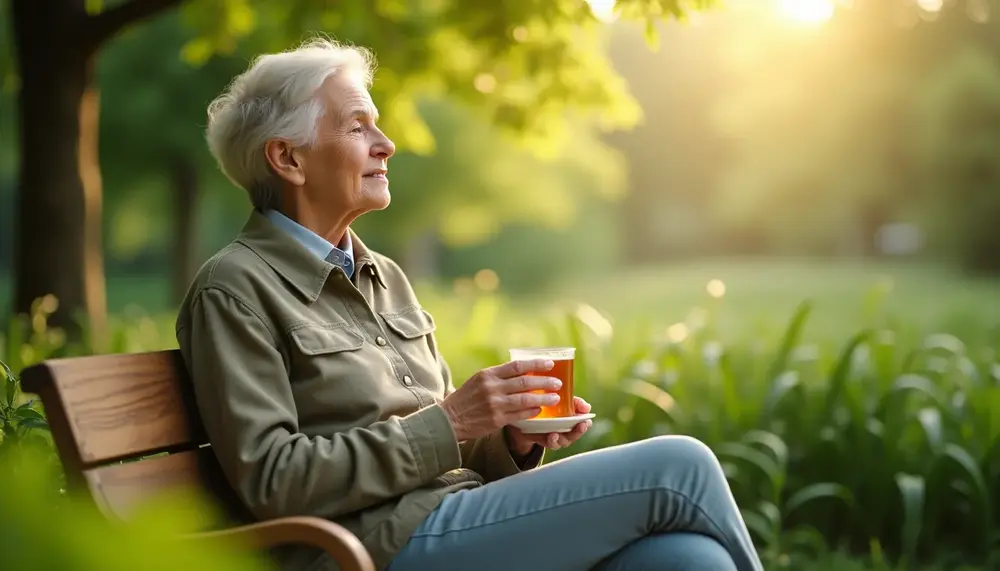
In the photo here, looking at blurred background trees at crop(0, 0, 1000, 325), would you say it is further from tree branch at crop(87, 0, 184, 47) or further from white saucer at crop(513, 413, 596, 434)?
white saucer at crop(513, 413, 596, 434)

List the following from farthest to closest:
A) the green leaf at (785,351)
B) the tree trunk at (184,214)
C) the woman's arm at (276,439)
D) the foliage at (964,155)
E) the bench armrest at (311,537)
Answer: the foliage at (964,155) → the tree trunk at (184,214) → the green leaf at (785,351) → the woman's arm at (276,439) → the bench armrest at (311,537)

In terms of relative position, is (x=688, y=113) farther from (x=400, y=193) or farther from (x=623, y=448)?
(x=623, y=448)

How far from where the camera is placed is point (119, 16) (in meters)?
5.37

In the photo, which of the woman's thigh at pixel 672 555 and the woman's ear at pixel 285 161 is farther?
the woman's ear at pixel 285 161

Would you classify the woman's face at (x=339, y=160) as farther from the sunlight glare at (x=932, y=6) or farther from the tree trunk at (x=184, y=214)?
the sunlight glare at (x=932, y=6)

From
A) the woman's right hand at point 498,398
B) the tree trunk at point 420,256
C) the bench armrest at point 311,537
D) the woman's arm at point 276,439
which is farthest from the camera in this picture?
the tree trunk at point 420,256

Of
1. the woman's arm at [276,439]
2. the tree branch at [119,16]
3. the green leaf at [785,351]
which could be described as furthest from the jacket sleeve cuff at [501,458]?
the tree branch at [119,16]

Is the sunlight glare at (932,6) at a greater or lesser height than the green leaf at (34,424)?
greater

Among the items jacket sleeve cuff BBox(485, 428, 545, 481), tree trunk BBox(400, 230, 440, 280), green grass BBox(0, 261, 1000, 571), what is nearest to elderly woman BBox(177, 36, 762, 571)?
jacket sleeve cuff BBox(485, 428, 545, 481)

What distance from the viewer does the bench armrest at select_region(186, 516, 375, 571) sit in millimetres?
1818

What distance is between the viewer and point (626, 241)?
47281 mm

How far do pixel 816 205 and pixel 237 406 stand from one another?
994 inches

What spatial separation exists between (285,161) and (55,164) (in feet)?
11.6

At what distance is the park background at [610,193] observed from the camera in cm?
416
